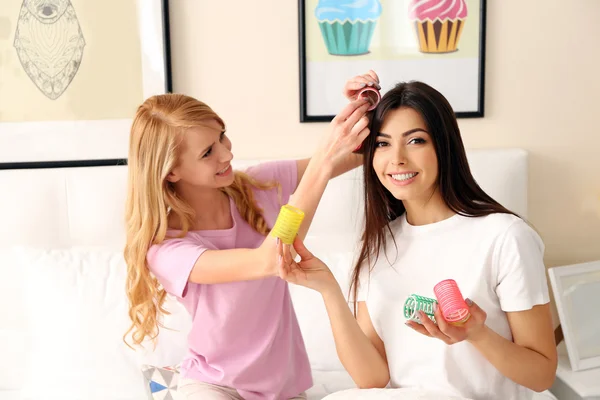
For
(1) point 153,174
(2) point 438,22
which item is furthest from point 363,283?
(2) point 438,22

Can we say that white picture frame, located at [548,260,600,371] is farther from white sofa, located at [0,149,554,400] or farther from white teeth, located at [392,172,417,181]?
white teeth, located at [392,172,417,181]

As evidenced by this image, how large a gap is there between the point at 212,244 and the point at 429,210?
59 cm

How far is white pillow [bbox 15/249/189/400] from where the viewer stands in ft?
6.15

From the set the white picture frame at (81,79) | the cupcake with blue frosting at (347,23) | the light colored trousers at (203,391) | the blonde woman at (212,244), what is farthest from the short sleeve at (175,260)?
the cupcake with blue frosting at (347,23)

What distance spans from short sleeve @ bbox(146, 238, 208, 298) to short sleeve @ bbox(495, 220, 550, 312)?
0.70 metres

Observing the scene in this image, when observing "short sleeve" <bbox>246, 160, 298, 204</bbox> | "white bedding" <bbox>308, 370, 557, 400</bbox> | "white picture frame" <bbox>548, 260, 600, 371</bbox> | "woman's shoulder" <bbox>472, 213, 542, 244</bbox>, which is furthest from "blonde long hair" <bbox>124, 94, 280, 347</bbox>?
"white picture frame" <bbox>548, 260, 600, 371</bbox>

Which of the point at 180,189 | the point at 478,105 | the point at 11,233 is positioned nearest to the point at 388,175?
the point at 180,189

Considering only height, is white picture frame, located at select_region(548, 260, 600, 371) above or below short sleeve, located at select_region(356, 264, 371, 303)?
below

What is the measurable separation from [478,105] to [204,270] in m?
1.36

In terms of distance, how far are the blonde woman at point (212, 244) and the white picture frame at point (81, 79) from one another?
81 centimetres

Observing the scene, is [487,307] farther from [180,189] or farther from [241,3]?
[241,3]

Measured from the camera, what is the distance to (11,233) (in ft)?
7.42

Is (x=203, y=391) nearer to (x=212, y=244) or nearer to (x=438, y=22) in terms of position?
(x=212, y=244)

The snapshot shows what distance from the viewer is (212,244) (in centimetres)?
165
